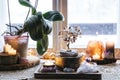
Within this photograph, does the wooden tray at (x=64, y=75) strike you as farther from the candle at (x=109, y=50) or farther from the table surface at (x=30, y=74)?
the candle at (x=109, y=50)

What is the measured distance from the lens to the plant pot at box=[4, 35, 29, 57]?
1732 millimetres

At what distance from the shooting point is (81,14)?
6.77ft

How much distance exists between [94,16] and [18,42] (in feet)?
2.08

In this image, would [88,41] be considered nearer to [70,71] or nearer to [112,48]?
[112,48]

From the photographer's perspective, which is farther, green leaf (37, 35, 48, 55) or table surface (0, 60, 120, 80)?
green leaf (37, 35, 48, 55)

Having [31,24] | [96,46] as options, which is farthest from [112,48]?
[31,24]

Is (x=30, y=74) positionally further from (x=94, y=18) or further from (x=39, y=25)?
(x=94, y=18)

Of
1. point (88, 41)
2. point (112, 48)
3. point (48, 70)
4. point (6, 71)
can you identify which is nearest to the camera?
point (48, 70)

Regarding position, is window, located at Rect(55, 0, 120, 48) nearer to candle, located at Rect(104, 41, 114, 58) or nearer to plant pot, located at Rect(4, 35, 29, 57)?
candle, located at Rect(104, 41, 114, 58)

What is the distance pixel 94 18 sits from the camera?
6.73 feet

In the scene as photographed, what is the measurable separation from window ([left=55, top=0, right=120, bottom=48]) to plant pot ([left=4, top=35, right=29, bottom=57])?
0.42 metres

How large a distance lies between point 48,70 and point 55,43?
519 millimetres

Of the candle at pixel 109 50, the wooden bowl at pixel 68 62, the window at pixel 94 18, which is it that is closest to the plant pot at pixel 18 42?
the wooden bowl at pixel 68 62

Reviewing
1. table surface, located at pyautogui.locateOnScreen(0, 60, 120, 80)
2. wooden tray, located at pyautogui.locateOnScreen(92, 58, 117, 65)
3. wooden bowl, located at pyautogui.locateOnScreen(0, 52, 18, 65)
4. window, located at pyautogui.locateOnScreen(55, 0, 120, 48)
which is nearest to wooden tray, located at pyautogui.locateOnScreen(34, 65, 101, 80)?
table surface, located at pyautogui.locateOnScreen(0, 60, 120, 80)
